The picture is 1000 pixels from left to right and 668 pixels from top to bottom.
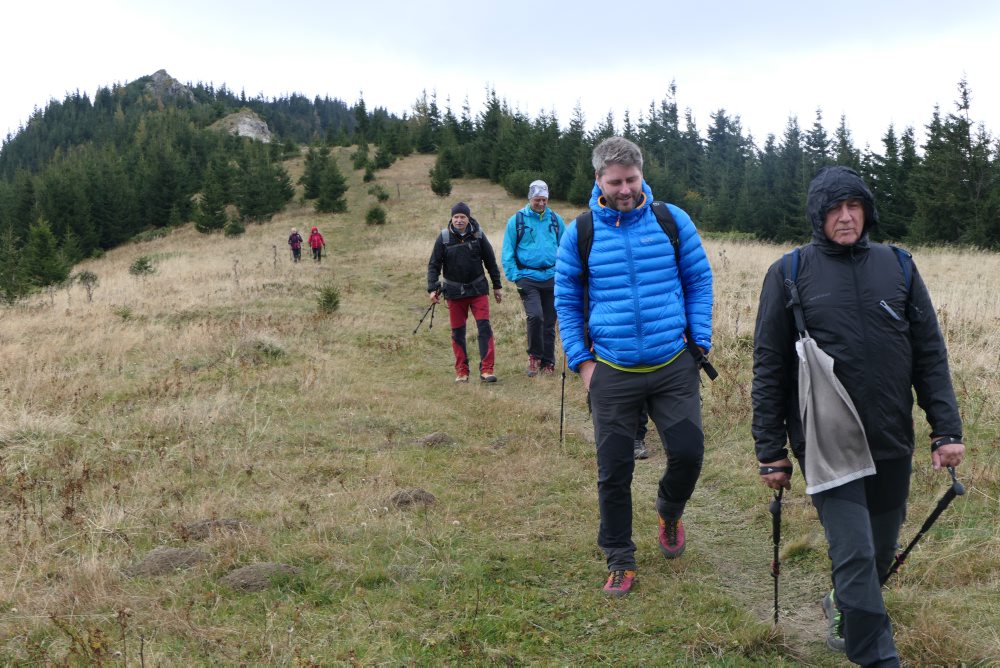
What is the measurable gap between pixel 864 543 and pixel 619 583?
4.70 ft

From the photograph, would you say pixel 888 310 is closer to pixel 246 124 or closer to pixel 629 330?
pixel 629 330

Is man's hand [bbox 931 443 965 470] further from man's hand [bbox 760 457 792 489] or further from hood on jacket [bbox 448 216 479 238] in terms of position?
hood on jacket [bbox 448 216 479 238]

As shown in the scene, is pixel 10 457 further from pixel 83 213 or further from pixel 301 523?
pixel 83 213

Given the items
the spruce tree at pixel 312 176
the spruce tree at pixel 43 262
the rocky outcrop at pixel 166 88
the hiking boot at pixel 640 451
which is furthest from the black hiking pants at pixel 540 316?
the rocky outcrop at pixel 166 88

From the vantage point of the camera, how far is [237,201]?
4191 centimetres

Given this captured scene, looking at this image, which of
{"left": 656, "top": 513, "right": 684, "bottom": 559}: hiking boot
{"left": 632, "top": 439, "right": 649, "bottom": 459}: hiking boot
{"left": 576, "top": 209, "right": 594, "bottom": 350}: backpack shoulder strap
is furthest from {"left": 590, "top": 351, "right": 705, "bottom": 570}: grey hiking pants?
{"left": 632, "top": 439, "right": 649, "bottom": 459}: hiking boot

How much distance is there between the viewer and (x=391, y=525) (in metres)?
4.48

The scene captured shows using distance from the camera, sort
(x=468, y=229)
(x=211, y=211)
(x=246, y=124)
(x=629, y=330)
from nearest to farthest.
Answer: (x=629, y=330)
(x=468, y=229)
(x=211, y=211)
(x=246, y=124)

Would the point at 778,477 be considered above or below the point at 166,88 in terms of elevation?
below

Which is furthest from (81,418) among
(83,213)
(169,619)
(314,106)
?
(314,106)

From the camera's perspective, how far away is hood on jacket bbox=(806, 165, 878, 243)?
9.09ft

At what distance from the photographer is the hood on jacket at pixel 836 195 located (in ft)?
9.09

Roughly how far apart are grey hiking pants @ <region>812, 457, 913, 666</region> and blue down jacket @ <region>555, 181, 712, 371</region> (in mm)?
1203

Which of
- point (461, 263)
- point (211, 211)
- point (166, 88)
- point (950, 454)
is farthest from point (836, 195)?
point (166, 88)
